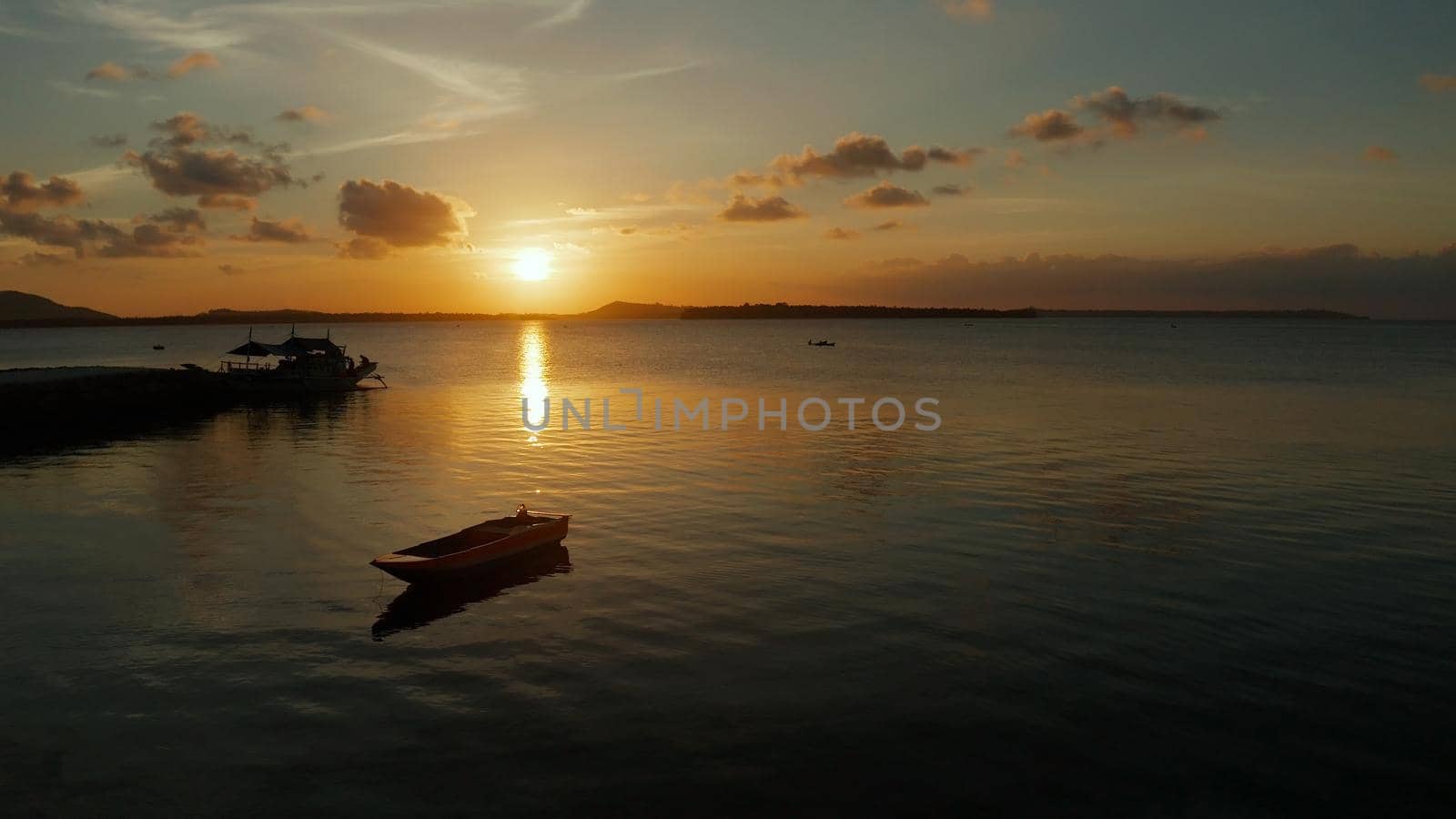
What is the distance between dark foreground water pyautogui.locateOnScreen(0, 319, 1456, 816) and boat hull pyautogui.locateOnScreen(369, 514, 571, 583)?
2.05 feet

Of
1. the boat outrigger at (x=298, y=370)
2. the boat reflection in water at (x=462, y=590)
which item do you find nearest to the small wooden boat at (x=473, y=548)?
the boat reflection in water at (x=462, y=590)

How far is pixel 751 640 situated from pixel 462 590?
883 cm

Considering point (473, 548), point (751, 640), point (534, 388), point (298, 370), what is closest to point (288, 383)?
point (298, 370)

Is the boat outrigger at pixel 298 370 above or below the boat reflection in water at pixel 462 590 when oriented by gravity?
above

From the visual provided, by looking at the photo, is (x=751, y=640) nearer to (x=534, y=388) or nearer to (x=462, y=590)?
(x=462, y=590)

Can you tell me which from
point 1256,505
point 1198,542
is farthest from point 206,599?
point 1256,505

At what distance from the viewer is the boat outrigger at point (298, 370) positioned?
79.2 m

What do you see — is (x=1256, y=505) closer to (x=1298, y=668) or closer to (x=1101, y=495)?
(x=1101, y=495)

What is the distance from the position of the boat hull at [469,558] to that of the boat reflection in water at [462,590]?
0.23 m

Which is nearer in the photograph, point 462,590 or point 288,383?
point 462,590

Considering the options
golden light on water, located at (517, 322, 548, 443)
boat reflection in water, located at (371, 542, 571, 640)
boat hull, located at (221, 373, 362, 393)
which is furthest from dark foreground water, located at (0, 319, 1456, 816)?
boat hull, located at (221, 373, 362, 393)

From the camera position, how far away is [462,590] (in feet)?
75.7

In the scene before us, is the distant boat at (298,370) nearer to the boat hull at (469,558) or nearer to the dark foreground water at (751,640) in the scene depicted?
the dark foreground water at (751,640)

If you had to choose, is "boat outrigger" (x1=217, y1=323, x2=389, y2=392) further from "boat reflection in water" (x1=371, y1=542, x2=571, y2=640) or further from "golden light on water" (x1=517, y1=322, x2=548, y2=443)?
"boat reflection in water" (x1=371, y1=542, x2=571, y2=640)
